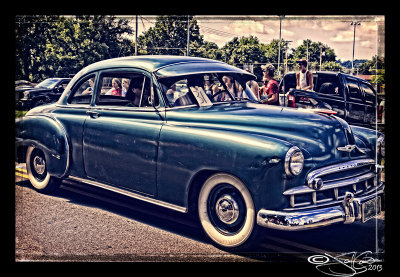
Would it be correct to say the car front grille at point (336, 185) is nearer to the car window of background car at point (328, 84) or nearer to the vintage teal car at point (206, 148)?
the vintage teal car at point (206, 148)

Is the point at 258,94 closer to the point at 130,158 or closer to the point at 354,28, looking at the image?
the point at 354,28

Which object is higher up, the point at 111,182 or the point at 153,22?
the point at 153,22

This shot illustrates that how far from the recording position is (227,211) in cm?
371

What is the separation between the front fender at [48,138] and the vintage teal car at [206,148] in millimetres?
12

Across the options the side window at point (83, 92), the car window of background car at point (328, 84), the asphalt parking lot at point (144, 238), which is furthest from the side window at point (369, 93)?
the side window at point (83, 92)

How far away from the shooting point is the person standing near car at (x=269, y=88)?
4.73 meters

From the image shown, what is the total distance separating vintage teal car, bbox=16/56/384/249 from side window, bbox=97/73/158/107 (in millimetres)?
11

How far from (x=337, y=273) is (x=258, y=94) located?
6.56ft

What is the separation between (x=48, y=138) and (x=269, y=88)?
2542mm

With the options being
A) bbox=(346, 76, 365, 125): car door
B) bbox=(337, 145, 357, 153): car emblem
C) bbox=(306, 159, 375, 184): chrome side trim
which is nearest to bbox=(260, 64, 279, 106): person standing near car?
bbox=(346, 76, 365, 125): car door

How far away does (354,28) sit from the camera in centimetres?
418

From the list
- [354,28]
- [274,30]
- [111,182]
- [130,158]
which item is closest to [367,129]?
[354,28]

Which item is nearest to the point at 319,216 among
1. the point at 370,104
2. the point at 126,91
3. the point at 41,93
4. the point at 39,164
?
the point at 370,104

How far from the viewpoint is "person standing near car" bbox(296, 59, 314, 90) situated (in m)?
4.47
